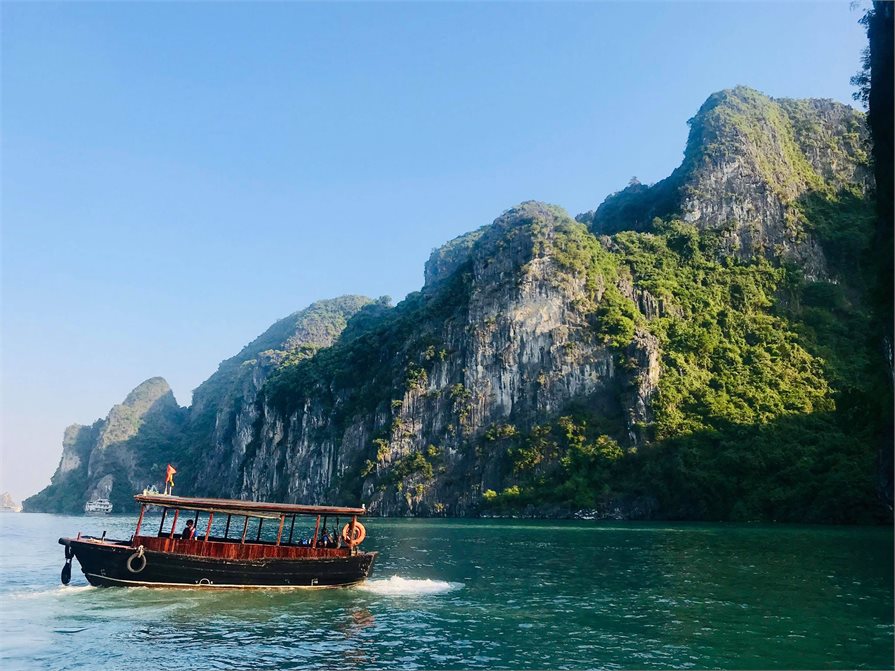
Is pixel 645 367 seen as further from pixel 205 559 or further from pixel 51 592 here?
pixel 51 592

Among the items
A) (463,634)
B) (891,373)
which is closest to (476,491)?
(891,373)

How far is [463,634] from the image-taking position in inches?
903

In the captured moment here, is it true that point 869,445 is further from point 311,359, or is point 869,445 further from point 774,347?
point 311,359

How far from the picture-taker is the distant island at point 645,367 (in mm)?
92625

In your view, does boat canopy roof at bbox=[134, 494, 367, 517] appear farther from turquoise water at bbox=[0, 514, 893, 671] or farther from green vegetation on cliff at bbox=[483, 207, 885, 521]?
green vegetation on cliff at bbox=[483, 207, 885, 521]

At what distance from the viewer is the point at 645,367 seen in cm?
10812

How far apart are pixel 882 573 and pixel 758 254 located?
111 meters

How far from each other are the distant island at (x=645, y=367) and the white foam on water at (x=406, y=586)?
5646cm

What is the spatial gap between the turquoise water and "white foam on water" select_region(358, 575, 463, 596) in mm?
102

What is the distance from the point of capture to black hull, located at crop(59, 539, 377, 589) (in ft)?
102

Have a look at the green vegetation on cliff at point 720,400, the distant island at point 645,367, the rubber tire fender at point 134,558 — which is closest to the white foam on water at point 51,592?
the rubber tire fender at point 134,558

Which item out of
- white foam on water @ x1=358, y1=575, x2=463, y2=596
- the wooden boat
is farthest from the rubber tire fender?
white foam on water @ x1=358, y1=575, x2=463, y2=596

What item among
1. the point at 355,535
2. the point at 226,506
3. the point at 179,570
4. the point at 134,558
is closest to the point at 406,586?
the point at 355,535

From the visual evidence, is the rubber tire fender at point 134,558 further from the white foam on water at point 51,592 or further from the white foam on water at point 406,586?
the white foam on water at point 406,586
